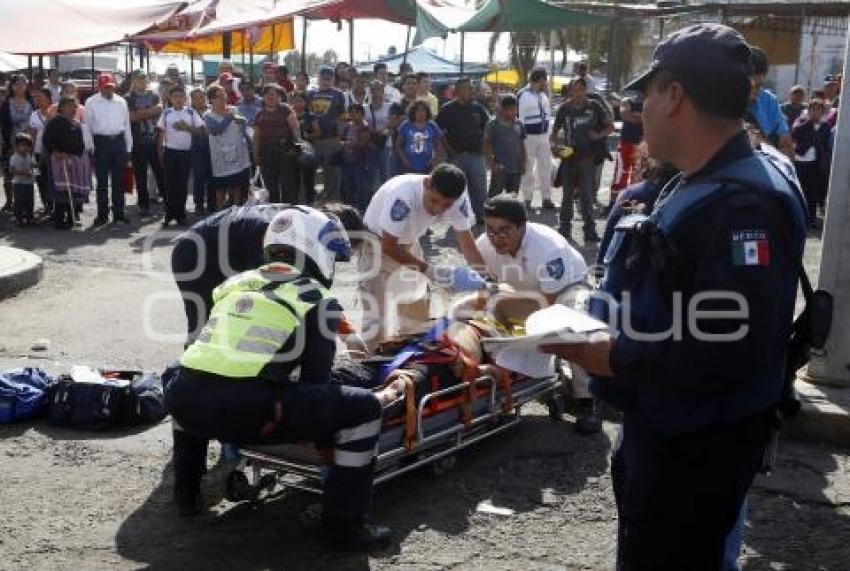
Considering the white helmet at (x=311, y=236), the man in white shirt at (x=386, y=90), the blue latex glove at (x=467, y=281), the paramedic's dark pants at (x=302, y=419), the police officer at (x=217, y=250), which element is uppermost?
the man in white shirt at (x=386, y=90)

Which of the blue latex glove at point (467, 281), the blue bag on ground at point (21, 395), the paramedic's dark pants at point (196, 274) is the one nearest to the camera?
the paramedic's dark pants at point (196, 274)

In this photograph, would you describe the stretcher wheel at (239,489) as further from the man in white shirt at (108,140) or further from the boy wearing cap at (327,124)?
the boy wearing cap at (327,124)

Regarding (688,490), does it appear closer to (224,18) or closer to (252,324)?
(252,324)

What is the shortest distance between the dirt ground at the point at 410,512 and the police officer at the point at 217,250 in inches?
37.9

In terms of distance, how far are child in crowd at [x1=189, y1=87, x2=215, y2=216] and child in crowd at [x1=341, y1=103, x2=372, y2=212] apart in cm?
188

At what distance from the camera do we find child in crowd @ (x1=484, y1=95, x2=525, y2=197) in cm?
1281

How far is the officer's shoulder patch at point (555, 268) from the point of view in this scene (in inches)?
→ 226

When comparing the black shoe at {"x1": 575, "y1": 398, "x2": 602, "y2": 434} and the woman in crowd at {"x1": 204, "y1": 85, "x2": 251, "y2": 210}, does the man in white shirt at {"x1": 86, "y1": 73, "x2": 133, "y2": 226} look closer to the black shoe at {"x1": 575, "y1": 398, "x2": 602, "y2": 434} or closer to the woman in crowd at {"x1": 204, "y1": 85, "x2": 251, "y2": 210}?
the woman in crowd at {"x1": 204, "y1": 85, "x2": 251, "y2": 210}

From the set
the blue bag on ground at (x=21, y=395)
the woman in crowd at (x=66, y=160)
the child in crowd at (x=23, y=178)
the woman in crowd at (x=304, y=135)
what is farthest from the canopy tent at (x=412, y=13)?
the blue bag on ground at (x=21, y=395)

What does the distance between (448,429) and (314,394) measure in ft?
3.50

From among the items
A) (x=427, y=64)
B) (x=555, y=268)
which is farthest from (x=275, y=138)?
(x=427, y=64)

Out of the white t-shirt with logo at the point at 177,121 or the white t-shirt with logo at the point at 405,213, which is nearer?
the white t-shirt with logo at the point at 405,213

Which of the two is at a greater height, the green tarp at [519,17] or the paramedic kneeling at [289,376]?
the green tarp at [519,17]

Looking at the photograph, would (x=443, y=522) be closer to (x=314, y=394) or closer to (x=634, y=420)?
(x=314, y=394)
